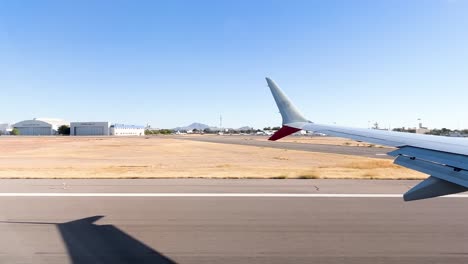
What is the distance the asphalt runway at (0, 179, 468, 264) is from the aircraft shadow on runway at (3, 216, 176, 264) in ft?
0.05

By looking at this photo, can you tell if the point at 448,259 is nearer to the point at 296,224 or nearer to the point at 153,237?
the point at 296,224

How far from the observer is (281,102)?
7.89 metres

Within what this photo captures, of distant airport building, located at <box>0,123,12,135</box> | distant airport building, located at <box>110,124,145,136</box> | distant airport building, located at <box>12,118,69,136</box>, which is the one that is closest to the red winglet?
distant airport building, located at <box>110,124,145,136</box>

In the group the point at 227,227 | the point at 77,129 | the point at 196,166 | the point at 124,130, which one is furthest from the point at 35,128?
the point at 227,227

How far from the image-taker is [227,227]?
5.67 meters

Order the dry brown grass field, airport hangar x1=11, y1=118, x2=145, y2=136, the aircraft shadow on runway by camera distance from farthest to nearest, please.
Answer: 1. airport hangar x1=11, y1=118, x2=145, y2=136
2. the dry brown grass field
3. the aircraft shadow on runway

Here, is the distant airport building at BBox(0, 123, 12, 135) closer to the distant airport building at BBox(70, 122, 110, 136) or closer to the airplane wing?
the distant airport building at BBox(70, 122, 110, 136)

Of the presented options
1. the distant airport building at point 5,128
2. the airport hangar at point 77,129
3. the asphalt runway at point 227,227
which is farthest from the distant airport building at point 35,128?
the asphalt runway at point 227,227

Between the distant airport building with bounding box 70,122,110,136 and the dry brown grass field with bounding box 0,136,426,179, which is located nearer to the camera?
the dry brown grass field with bounding box 0,136,426,179

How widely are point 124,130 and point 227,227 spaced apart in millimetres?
135566

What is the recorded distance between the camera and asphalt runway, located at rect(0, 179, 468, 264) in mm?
4480

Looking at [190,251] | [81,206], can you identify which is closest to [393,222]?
[190,251]

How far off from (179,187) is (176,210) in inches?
103

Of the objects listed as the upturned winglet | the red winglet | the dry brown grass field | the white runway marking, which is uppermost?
the upturned winglet
